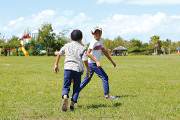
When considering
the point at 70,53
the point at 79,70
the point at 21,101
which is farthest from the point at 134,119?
the point at 21,101

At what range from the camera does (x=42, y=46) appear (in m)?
81.0

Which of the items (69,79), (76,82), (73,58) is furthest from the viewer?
(76,82)

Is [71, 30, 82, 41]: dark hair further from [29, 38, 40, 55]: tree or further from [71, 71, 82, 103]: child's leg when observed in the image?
[29, 38, 40, 55]: tree

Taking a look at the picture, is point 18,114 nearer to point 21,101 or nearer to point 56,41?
point 21,101

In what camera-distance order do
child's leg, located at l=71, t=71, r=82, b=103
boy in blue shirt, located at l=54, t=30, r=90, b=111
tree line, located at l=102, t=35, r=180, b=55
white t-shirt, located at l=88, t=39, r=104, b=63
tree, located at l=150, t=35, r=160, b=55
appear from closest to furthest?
boy in blue shirt, located at l=54, t=30, r=90, b=111 < child's leg, located at l=71, t=71, r=82, b=103 < white t-shirt, located at l=88, t=39, r=104, b=63 < tree line, located at l=102, t=35, r=180, b=55 < tree, located at l=150, t=35, r=160, b=55

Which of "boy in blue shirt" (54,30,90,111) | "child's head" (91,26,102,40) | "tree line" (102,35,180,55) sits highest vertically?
"tree line" (102,35,180,55)

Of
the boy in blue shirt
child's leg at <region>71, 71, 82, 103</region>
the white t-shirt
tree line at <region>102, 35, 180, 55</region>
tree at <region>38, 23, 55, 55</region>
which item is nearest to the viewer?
the boy in blue shirt

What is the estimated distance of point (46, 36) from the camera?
253 feet

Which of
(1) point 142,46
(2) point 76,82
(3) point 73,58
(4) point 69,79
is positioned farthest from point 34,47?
(3) point 73,58

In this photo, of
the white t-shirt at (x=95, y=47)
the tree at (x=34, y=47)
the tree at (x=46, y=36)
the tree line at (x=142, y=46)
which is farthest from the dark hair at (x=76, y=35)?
the tree line at (x=142, y=46)

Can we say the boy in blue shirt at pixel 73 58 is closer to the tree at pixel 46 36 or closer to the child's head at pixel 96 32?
the child's head at pixel 96 32

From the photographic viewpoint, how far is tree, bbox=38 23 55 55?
7694 cm

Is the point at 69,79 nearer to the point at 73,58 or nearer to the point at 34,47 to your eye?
the point at 73,58

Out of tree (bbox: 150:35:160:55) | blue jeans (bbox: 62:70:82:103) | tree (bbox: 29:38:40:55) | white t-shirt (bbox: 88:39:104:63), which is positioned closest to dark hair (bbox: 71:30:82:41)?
blue jeans (bbox: 62:70:82:103)
